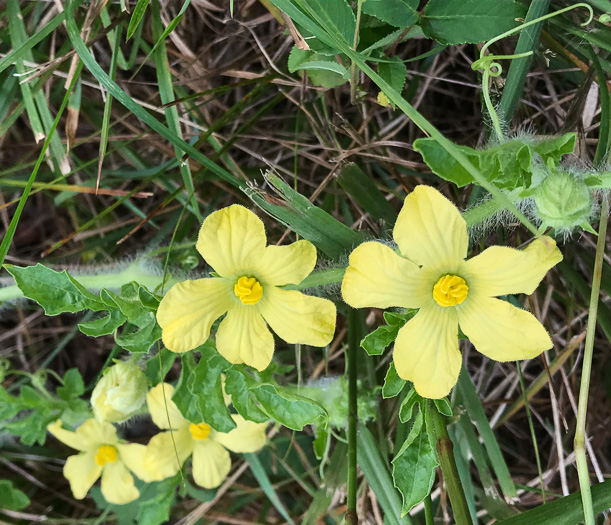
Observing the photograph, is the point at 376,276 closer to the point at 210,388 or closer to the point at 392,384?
the point at 392,384

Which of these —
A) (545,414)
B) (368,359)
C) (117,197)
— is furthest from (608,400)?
(117,197)

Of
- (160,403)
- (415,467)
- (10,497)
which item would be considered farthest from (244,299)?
(10,497)

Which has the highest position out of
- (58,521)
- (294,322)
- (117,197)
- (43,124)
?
(43,124)

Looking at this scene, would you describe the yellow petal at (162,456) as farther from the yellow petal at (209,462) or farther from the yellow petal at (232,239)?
the yellow petal at (232,239)

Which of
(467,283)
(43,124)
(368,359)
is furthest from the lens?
(43,124)

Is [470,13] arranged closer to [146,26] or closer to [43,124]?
[146,26]

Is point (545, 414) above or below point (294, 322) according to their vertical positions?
below

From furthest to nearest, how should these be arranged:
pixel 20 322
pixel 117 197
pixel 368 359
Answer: pixel 20 322, pixel 117 197, pixel 368 359

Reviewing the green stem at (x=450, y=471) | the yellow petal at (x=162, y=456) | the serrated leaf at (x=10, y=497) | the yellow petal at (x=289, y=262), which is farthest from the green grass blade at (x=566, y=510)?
the serrated leaf at (x=10, y=497)
